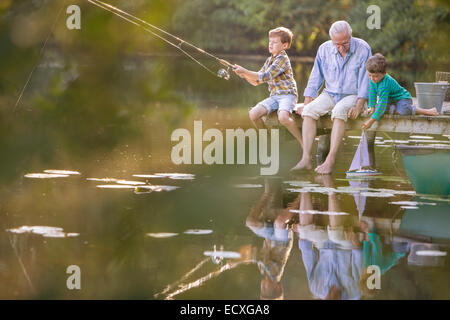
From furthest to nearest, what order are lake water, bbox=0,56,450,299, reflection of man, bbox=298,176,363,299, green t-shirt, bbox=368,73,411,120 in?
green t-shirt, bbox=368,73,411,120, reflection of man, bbox=298,176,363,299, lake water, bbox=0,56,450,299

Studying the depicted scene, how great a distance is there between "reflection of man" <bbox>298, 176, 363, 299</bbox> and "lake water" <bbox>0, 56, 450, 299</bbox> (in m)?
0.01

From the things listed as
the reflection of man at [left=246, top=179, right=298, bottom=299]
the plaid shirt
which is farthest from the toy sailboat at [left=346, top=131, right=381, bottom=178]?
the reflection of man at [left=246, top=179, right=298, bottom=299]

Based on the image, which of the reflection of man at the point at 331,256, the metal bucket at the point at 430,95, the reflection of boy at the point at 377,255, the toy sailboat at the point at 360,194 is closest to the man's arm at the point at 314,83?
the metal bucket at the point at 430,95

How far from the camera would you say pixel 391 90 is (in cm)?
770

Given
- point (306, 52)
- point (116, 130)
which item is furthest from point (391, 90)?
point (306, 52)

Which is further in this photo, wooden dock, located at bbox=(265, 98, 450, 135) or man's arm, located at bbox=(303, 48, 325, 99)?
man's arm, located at bbox=(303, 48, 325, 99)

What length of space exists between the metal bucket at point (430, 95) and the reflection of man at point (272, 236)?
183cm

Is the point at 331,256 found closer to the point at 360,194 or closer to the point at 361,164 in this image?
the point at 360,194

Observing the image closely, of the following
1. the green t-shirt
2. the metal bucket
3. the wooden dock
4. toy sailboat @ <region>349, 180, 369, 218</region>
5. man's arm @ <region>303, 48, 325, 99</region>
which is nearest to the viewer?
toy sailboat @ <region>349, 180, 369, 218</region>

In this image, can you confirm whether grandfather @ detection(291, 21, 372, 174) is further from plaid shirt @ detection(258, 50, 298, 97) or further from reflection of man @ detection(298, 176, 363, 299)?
reflection of man @ detection(298, 176, 363, 299)

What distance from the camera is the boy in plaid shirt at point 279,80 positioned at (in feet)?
26.2

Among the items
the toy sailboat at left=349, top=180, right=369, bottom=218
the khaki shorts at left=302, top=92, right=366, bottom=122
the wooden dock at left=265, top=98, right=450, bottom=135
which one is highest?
the khaki shorts at left=302, top=92, right=366, bottom=122

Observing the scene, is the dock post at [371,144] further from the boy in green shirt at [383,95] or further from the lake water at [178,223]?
the boy in green shirt at [383,95]

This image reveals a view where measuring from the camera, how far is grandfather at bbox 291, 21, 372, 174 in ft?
25.2
